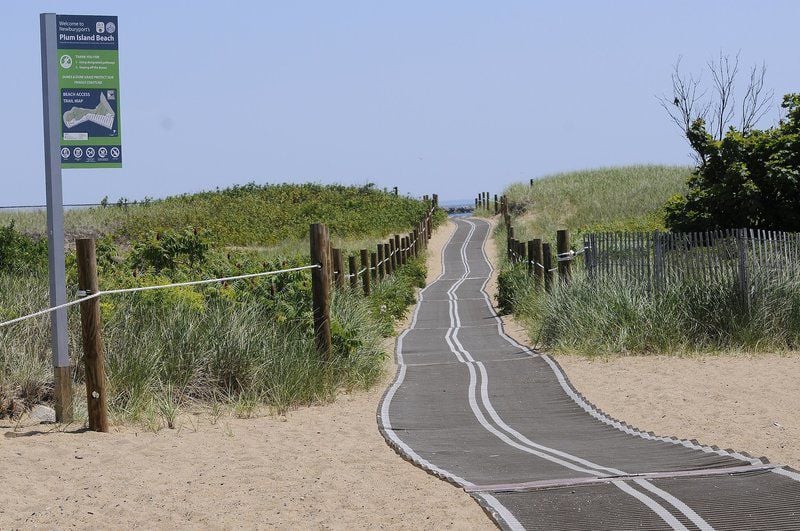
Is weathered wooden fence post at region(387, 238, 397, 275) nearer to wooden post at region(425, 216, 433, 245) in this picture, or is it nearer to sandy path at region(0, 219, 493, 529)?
wooden post at region(425, 216, 433, 245)

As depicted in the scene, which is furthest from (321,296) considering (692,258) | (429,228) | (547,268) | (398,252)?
(429,228)

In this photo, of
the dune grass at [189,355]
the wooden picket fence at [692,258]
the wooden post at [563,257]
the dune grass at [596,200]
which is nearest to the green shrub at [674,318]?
the wooden picket fence at [692,258]

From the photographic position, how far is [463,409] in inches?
457

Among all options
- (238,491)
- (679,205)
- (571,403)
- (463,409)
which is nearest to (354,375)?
(463,409)

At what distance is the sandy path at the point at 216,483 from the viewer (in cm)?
651

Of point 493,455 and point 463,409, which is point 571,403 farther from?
point 493,455

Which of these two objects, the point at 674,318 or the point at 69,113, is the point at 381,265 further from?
the point at 69,113

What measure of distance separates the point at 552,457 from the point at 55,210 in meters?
4.75

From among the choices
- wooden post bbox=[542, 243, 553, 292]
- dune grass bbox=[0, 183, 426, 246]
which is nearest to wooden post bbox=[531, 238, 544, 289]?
wooden post bbox=[542, 243, 553, 292]

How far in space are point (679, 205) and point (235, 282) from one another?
1629cm

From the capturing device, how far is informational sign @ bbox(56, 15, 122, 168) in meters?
9.20

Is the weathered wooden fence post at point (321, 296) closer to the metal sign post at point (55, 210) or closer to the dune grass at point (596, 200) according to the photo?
the metal sign post at point (55, 210)

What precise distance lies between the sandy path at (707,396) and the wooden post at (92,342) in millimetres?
5333

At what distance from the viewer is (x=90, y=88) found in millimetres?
9266
